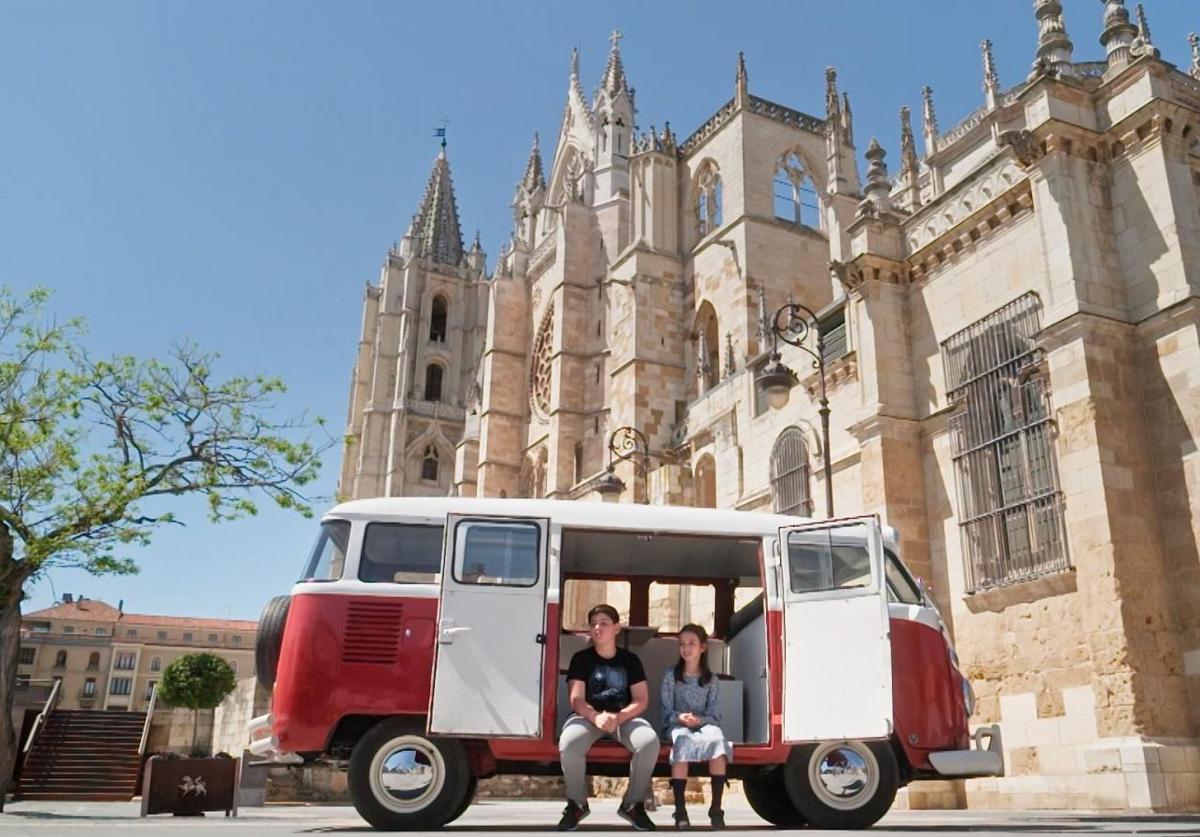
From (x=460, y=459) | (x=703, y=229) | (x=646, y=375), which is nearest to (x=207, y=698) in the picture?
(x=460, y=459)

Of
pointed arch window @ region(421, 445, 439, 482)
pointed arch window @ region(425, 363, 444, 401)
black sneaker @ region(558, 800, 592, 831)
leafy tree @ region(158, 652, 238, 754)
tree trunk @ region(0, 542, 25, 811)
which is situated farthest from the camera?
pointed arch window @ region(425, 363, 444, 401)

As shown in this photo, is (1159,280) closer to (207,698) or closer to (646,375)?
(646,375)

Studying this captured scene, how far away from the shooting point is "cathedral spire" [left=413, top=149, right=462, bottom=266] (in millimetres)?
61347

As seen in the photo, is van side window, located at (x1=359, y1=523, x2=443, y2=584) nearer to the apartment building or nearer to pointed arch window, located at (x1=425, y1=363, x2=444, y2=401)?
pointed arch window, located at (x1=425, y1=363, x2=444, y2=401)

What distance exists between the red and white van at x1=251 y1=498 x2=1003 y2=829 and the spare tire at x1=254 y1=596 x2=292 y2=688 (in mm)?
20

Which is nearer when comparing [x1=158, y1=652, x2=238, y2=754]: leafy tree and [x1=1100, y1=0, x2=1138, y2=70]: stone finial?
[x1=1100, y1=0, x2=1138, y2=70]: stone finial

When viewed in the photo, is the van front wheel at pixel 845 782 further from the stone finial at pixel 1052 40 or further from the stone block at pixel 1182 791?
the stone finial at pixel 1052 40

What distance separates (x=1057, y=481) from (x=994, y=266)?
11.0 feet

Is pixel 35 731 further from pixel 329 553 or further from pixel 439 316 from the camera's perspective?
pixel 439 316

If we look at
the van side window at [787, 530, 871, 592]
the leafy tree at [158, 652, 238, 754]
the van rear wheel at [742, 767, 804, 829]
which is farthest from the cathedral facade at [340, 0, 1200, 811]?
the leafy tree at [158, 652, 238, 754]

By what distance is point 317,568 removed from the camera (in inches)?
268

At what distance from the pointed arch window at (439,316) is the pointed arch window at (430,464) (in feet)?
26.3

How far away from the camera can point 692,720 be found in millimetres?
6406

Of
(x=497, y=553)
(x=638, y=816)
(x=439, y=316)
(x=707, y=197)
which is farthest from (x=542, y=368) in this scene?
(x=638, y=816)
